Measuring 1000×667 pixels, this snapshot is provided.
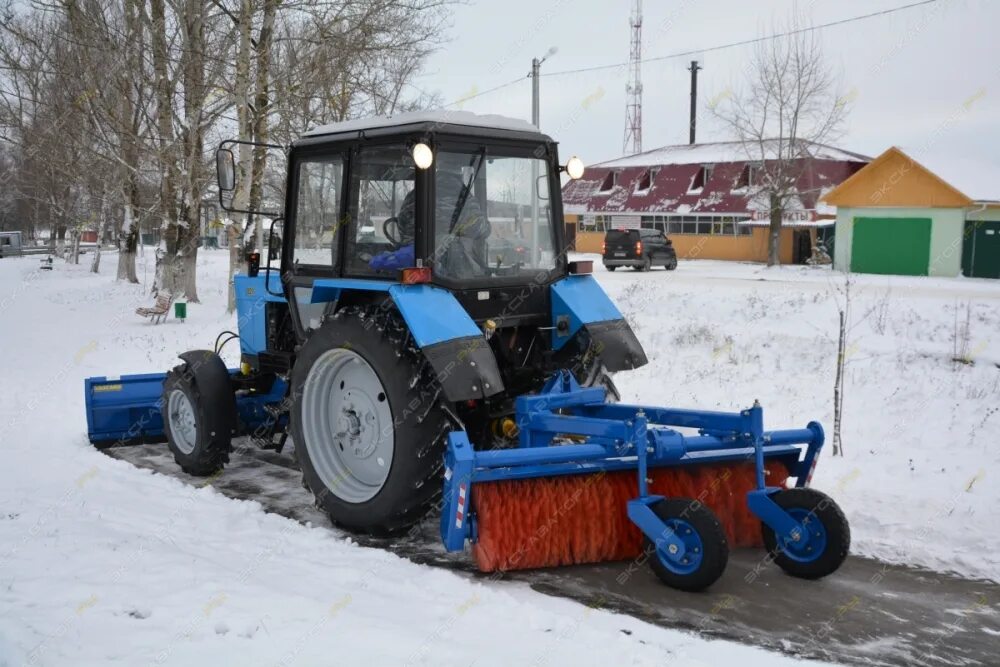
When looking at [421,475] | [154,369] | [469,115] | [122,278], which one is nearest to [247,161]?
[154,369]

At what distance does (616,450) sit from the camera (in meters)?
4.84

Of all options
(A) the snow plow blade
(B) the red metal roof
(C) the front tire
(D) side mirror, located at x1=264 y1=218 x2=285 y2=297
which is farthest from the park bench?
(B) the red metal roof

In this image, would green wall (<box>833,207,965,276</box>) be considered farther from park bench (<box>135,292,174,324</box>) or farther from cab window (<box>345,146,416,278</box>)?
cab window (<box>345,146,416,278</box>)

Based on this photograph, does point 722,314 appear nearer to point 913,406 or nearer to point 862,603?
point 913,406

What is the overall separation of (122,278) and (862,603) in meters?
30.0

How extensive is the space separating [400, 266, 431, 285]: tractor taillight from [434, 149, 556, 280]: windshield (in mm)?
175

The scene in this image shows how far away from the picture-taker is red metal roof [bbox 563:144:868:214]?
37.7 meters

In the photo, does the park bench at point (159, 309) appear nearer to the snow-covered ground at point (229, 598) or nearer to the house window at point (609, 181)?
the snow-covered ground at point (229, 598)

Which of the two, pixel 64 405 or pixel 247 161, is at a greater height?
pixel 247 161

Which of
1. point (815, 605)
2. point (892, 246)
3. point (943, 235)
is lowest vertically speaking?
point (815, 605)

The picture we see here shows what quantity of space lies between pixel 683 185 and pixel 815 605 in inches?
1503

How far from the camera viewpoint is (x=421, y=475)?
4.98 meters

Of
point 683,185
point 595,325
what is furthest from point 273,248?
point 683,185

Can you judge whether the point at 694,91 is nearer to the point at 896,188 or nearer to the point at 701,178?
the point at 701,178
